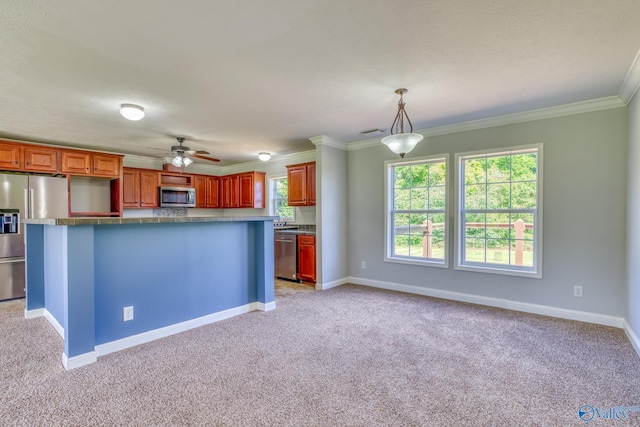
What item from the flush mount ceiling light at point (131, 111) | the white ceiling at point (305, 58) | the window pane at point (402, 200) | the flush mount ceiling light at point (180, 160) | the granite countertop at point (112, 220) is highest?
the white ceiling at point (305, 58)

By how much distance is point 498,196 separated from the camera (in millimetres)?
4105

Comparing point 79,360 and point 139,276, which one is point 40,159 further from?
point 79,360

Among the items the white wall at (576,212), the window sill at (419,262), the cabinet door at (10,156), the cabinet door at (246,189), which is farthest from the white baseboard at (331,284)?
the cabinet door at (10,156)

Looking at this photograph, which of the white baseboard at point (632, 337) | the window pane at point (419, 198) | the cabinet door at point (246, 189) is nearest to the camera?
the white baseboard at point (632, 337)

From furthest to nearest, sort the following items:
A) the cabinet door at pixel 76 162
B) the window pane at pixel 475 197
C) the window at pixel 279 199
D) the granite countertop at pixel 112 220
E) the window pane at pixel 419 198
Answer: the window at pixel 279 199
the cabinet door at pixel 76 162
the window pane at pixel 419 198
the window pane at pixel 475 197
the granite countertop at pixel 112 220

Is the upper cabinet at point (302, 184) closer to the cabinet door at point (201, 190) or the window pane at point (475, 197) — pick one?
the window pane at point (475, 197)

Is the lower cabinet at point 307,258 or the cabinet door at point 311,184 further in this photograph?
the cabinet door at point 311,184

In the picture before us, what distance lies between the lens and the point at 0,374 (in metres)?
2.40

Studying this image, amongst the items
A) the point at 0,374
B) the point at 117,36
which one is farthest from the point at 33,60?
the point at 0,374

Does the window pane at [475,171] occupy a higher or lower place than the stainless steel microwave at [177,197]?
higher

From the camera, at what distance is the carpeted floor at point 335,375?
6.27ft

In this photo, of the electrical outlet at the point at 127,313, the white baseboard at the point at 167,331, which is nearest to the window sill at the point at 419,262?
the white baseboard at the point at 167,331

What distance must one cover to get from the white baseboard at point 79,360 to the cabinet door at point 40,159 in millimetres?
3821

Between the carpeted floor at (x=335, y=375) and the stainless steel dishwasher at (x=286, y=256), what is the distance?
2.01 metres
